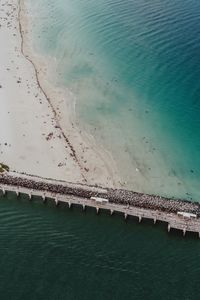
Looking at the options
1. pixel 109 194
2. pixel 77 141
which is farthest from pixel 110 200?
pixel 77 141

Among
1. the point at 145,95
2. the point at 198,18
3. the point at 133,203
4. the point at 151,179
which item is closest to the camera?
the point at 133,203

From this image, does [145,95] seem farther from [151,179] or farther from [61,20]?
[61,20]

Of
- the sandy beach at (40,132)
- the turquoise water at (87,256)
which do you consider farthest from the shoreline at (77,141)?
the turquoise water at (87,256)

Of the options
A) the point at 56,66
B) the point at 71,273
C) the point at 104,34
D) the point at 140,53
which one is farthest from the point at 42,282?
the point at 104,34

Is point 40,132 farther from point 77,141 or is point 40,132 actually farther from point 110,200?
point 110,200

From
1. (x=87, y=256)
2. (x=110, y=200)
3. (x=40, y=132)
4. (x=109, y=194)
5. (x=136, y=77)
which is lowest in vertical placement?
(x=87, y=256)

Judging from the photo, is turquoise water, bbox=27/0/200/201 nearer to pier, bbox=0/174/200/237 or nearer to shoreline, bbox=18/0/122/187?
shoreline, bbox=18/0/122/187

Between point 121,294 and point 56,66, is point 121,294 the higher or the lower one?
the lower one

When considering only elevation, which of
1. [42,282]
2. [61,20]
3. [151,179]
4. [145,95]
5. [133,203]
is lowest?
[42,282]
